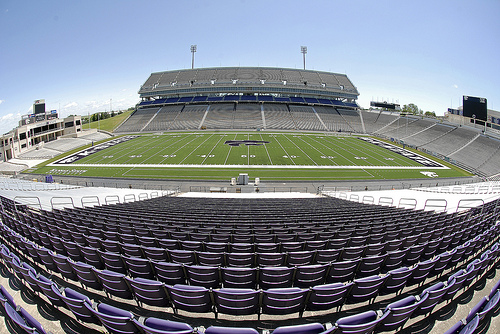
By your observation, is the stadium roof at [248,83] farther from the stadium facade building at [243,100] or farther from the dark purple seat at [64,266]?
the dark purple seat at [64,266]

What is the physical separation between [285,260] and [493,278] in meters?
4.39

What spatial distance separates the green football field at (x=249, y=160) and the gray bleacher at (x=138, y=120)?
1654 cm

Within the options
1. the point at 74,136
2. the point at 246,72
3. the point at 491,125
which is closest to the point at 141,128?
the point at 74,136

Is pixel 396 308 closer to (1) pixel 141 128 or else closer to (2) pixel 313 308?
(2) pixel 313 308

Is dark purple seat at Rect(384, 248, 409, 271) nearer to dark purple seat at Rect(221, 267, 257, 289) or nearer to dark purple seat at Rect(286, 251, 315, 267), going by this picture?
dark purple seat at Rect(286, 251, 315, 267)

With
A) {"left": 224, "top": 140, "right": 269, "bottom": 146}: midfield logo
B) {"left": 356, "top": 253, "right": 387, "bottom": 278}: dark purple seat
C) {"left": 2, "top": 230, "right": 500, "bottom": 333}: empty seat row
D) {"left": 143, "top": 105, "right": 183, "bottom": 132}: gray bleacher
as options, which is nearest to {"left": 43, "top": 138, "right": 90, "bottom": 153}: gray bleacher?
{"left": 143, "top": 105, "right": 183, "bottom": 132}: gray bleacher

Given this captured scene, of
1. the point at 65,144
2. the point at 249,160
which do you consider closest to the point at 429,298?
the point at 249,160

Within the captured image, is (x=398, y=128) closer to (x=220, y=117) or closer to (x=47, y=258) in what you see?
(x=220, y=117)

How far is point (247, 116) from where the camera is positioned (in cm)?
7512

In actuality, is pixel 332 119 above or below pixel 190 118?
below

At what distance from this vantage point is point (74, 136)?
5884 cm

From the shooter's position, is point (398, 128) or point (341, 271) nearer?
point (341, 271)

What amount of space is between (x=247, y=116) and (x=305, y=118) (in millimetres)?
18147

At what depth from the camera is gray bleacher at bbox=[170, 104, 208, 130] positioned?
70.8 meters
